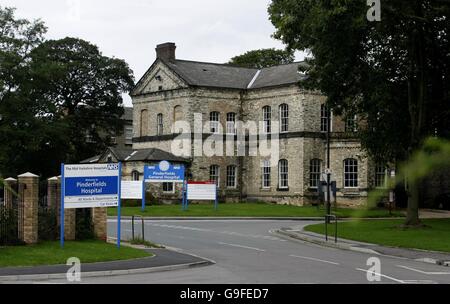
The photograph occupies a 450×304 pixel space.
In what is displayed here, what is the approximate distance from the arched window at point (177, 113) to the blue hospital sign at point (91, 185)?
39848 mm

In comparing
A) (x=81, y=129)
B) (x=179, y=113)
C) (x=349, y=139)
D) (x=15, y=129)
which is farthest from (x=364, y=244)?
(x=81, y=129)

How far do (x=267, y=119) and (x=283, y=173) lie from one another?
519cm

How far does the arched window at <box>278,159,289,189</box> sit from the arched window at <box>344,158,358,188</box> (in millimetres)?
5126

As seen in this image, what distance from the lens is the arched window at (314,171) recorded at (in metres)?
60.7

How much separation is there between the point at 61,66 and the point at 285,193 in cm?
2574

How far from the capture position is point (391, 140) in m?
35.6

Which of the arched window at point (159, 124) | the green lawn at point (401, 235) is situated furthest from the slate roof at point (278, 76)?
the green lawn at point (401, 235)

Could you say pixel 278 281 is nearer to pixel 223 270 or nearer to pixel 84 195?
pixel 223 270

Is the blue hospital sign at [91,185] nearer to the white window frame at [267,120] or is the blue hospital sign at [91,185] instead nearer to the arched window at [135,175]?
the arched window at [135,175]

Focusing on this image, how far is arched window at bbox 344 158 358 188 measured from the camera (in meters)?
59.8

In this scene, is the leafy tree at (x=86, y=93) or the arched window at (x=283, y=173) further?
the leafy tree at (x=86, y=93)

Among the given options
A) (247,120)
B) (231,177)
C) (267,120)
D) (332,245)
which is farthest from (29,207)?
(247,120)

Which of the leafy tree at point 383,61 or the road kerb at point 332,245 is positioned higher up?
the leafy tree at point 383,61

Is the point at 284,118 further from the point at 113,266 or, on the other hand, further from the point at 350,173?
the point at 113,266
